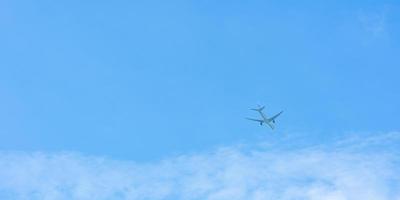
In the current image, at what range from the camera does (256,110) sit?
2431 inches

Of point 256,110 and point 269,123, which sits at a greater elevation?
point 256,110

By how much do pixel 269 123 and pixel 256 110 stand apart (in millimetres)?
4876

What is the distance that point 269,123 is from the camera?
60.6m
